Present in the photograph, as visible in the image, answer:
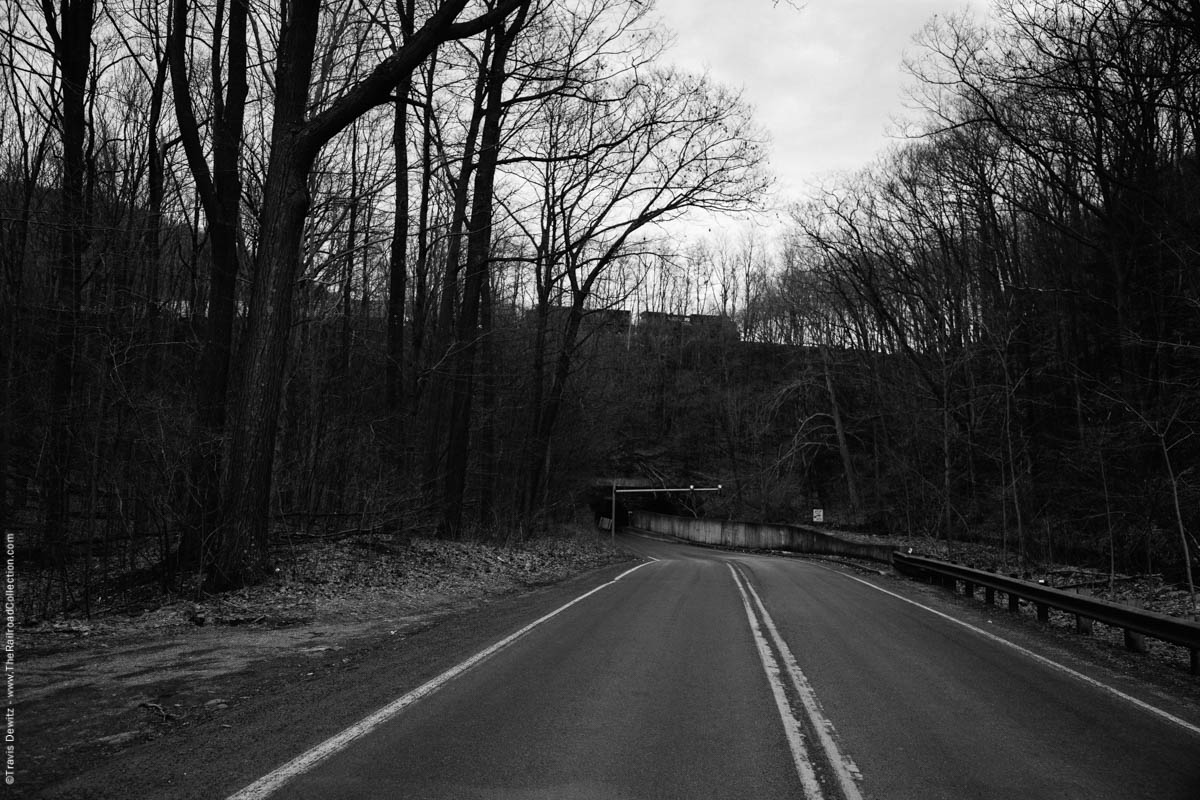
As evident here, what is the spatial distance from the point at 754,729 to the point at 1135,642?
7.62 meters

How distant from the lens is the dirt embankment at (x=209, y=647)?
18.4 feet

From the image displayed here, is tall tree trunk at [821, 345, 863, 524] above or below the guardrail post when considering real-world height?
above

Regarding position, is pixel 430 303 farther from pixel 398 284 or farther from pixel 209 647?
pixel 209 647

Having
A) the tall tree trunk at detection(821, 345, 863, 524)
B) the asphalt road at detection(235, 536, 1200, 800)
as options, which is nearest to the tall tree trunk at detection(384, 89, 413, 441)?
the asphalt road at detection(235, 536, 1200, 800)

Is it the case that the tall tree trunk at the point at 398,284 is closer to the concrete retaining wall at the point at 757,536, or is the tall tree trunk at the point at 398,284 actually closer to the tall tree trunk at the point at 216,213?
the tall tree trunk at the point at 216,213

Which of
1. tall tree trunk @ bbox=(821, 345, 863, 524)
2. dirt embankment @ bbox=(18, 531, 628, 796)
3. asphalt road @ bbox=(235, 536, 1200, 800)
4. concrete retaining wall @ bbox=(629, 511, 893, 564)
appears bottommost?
concrete retaining wall @ bbox=(629, 511, 893, 564)

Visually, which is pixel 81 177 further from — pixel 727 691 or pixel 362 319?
pixel 727 691

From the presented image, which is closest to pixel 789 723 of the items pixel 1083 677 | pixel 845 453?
pixel 1083 677

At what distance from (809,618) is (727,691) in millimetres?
5847

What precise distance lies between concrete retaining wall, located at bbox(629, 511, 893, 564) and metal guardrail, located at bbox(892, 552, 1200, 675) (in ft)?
46.8

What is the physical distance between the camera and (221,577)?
39.8ft

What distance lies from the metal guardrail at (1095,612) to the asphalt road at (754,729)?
1.53 metres

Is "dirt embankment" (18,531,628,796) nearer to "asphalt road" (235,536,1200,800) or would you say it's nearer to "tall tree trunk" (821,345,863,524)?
"asphalt road" (235,536,1200,800)

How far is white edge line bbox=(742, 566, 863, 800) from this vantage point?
475cm
